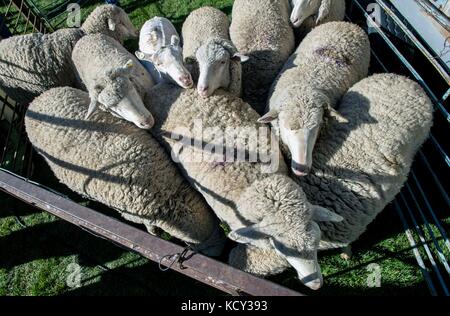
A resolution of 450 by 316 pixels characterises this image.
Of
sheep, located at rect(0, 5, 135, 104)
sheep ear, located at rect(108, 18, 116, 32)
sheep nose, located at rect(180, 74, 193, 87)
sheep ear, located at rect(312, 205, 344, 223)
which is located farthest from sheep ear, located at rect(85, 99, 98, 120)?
sheep ear, located at rect(108, 18, 116, 32)

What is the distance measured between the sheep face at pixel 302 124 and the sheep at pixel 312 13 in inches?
68.9

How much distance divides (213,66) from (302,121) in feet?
3.23

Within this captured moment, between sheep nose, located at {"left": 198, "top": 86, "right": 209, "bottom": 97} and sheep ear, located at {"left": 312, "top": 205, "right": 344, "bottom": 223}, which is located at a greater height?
sheep nose, located at {"left": 198, "top": 86, "right": 209, "bottom": 97}

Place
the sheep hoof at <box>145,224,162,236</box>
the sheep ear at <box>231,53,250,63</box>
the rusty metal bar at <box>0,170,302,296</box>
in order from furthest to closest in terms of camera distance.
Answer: the sheep hoof at <box>145,224,162,236</box> → the sheep ear at <box>231,53,250,63</box> → the rusty metal bar at <box>0,170,302,296</box>

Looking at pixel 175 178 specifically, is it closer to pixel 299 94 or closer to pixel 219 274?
pixel 299 94

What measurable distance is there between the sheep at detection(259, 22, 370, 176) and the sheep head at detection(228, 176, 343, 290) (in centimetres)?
25

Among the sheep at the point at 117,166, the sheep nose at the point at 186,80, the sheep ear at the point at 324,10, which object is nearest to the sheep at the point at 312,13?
the sheep ear at the point at 324,10

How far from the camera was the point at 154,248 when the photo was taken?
184cm

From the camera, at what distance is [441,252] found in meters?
2.99

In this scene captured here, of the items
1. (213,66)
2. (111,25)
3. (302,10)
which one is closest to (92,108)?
(213,66)

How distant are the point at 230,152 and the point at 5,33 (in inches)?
198

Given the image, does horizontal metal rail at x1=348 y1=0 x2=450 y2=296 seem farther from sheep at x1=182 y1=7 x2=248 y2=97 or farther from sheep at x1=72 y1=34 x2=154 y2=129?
sheep at x1=72 y1=34 x2=154 y2=129

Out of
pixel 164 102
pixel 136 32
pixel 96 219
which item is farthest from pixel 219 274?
pixel 136 32

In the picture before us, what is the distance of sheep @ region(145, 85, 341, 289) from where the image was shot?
246cm
